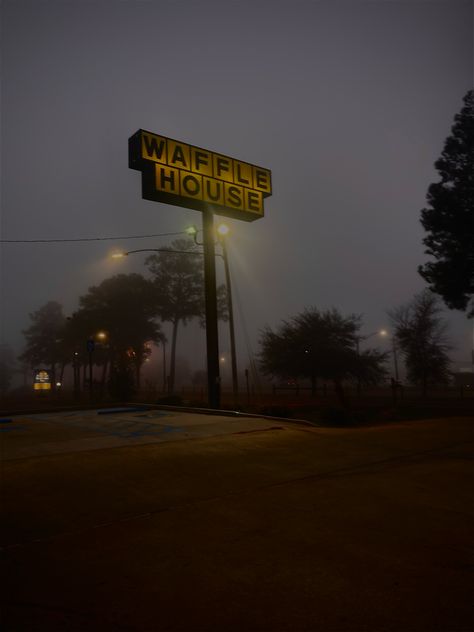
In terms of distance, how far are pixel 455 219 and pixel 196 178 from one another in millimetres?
16997

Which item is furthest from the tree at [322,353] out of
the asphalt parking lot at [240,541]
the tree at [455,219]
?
the asphalt parking lot at [240,541]

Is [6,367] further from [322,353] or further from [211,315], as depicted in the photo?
[211,315]

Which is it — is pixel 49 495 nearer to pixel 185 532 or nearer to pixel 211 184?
pixel 185 532

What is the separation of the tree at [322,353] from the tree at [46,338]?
51125mm

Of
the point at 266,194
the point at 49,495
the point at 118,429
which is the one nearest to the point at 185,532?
the point at 49,495

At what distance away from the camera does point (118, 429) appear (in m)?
13.3

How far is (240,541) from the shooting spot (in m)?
4.25

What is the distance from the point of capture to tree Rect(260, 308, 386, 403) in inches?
1153

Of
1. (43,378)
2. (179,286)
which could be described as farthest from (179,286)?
(43,378)

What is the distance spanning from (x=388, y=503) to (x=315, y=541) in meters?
1.58

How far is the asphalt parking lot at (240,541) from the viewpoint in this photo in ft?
9.99

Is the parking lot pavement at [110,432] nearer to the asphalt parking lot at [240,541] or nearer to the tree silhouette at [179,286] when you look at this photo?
the asphalt parking lot at [240,541]

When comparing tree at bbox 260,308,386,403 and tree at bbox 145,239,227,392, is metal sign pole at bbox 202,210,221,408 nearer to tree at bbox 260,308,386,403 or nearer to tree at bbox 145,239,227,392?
tree at bbox 260,308,386,403

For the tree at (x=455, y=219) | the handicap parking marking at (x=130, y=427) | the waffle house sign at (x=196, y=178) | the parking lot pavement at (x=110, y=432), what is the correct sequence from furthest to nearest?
the tree at (x=455, y=219)
the waffle house sign at (x=196, y=178)
the handicap parking marking at (x=130, y=427)
the parking lot pavement at (x=110, y=432)
